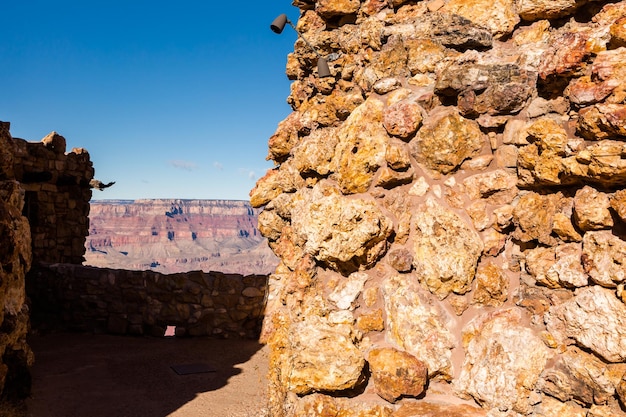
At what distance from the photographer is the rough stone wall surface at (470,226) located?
6.27 ft

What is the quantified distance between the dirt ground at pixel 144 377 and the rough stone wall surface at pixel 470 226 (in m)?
3.29

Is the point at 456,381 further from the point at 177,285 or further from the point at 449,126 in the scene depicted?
the point at 177,285

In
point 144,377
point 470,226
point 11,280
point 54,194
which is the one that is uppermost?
point 54,194

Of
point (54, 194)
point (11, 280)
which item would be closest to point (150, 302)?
point (54, 194)

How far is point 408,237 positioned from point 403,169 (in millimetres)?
Result: 384

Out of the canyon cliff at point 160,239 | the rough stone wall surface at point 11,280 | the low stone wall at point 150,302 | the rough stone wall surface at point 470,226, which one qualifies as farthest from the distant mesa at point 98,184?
the canyon cliff at point 160,239

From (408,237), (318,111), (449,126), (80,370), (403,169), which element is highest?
(318,111)

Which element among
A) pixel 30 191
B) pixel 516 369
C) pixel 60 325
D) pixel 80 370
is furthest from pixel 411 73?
pixel 30 191

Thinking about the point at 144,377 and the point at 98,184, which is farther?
the point at 98,184

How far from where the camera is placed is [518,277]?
2242 mm

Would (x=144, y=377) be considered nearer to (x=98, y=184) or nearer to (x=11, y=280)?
(x=11, y=280)

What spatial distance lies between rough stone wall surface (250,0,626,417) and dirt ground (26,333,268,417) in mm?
3295

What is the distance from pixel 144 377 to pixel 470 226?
5.92 meters

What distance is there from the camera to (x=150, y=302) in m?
8.92
